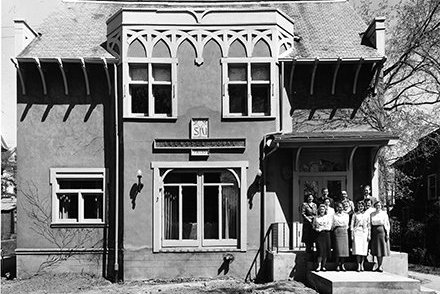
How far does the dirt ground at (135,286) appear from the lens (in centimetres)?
1545

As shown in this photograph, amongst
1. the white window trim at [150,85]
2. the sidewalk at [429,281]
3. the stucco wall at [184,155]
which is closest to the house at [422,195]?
the sidewalk at [429,281]

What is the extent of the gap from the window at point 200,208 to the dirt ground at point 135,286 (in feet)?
3.72

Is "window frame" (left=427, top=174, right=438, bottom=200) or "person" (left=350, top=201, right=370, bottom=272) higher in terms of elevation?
"window frame" (left=427, top=174, right=438, bottom=200)

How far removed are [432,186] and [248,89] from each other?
14.6m

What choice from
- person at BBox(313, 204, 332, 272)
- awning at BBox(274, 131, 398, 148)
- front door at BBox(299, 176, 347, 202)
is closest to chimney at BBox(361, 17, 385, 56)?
awning at BBox(274, 131, 398, 148)

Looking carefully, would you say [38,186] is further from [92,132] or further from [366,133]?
[366,133]

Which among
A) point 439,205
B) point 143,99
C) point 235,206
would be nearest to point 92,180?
point 143,99

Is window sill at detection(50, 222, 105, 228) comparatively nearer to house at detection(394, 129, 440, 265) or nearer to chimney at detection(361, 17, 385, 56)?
chimney at detection(361, 17, 385, 56)

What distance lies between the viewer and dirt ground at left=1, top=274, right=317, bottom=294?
15.4 m

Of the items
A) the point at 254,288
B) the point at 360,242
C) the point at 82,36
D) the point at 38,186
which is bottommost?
the point at 254,288

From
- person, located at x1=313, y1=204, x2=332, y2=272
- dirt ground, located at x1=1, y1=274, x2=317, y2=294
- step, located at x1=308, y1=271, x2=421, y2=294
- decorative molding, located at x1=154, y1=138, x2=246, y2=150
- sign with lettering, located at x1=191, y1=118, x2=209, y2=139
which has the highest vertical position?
sign with lettering, located at x1=191, y1=118, x2=209, y2=139

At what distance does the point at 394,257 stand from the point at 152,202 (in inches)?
259

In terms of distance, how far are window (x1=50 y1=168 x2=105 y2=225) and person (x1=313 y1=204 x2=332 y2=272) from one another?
6.32m

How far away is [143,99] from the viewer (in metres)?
18.2
